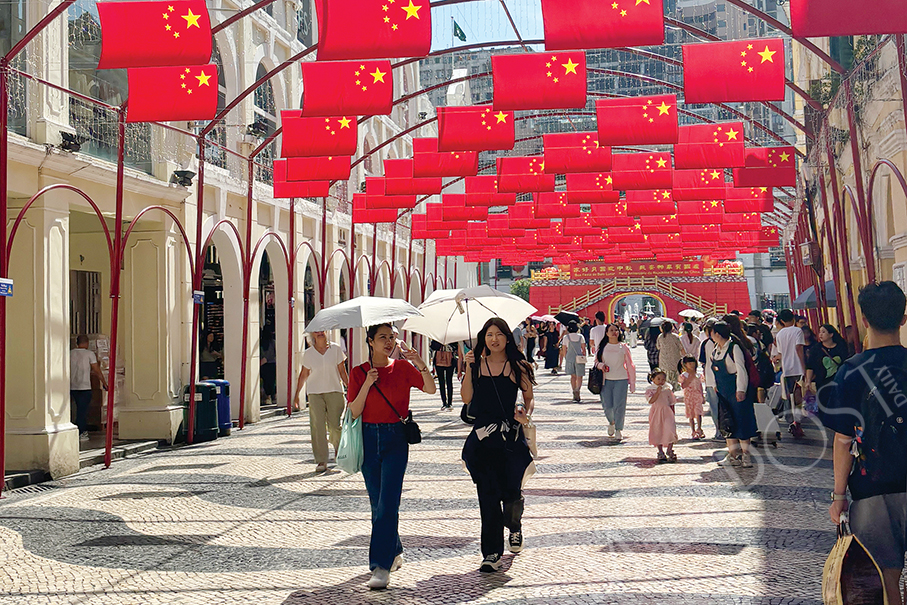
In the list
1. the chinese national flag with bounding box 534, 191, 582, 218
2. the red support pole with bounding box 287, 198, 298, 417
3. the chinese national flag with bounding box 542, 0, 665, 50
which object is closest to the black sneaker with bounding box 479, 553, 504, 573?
the chinese national flag with bounding box 542, 0, 665, 50

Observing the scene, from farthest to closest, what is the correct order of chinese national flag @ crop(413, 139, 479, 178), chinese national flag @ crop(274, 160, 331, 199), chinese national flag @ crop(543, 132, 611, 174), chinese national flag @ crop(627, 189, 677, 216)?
chinese national flag @ crop(627, 189, 677, 216) < chinese national flag @ crop(413, 139, 479, 178) < chinese national flag @ crop(274, 160, 331, 199) < chinese national flag @ crop(543, 132, 611, 174)

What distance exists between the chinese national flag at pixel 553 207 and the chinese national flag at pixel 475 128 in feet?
25.2

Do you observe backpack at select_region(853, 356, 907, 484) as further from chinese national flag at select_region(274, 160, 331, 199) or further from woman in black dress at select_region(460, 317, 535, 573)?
chinese national flag at select_region(274, 160, 331, 199)

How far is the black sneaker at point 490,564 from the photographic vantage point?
20.5 ft

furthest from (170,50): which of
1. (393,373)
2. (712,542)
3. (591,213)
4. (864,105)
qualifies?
(591,213)

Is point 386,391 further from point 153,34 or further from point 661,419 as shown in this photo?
point 661,419

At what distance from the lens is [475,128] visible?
13727mm

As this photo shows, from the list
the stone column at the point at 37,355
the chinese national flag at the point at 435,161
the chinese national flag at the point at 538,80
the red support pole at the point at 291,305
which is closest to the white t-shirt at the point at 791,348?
the chinese national flag at the point at 538,80

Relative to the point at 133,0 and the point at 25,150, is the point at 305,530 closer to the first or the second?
the point at 133,0

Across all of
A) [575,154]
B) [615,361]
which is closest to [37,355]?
[615,361]

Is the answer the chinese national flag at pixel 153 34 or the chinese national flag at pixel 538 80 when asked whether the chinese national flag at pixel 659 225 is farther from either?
the chinese national flag at pixel 153 34

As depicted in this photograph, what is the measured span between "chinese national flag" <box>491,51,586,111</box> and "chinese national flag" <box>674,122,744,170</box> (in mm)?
4542

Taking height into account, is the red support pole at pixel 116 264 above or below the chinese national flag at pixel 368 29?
below

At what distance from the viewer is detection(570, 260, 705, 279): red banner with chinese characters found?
62625mm
